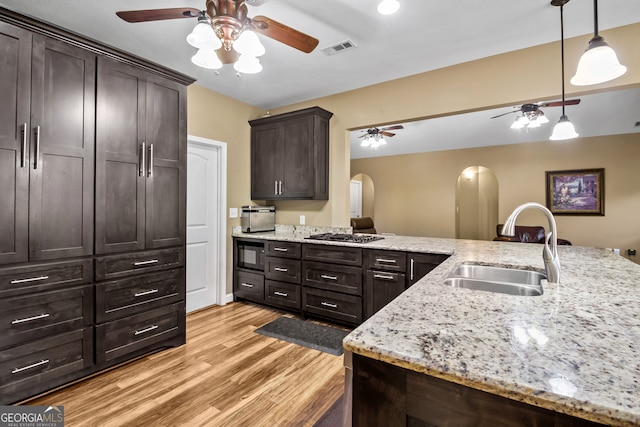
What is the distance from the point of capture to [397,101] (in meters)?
3.42

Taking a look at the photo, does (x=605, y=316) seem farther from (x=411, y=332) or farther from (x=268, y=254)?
(x=268, y=254)

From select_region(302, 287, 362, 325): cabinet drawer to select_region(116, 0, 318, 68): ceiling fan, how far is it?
2345mm

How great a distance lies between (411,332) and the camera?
0.85 m

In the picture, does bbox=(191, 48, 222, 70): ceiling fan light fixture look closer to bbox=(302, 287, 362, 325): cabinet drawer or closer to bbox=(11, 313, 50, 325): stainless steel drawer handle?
bbox=(11, 313, 50, 325): stainless steel drawer handle

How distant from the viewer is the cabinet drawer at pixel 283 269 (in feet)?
11.3

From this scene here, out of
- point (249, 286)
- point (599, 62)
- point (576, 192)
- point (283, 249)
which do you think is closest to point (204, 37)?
point (599, 62)

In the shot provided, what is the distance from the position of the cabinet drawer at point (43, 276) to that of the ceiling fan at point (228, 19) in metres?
1.66

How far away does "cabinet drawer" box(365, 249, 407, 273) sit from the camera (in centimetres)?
281

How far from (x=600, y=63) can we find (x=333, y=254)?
7.96 ft

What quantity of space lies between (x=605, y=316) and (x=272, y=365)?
6.97ft

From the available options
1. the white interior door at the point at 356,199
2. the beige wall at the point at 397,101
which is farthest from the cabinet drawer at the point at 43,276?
the white interior door at the point at 356,199

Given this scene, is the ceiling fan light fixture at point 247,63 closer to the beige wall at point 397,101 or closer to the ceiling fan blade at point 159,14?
the ceiling fan blade at point 159,14

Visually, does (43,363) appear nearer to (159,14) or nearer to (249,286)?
(249,286)

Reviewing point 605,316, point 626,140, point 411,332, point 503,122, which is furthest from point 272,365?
point 626,140
